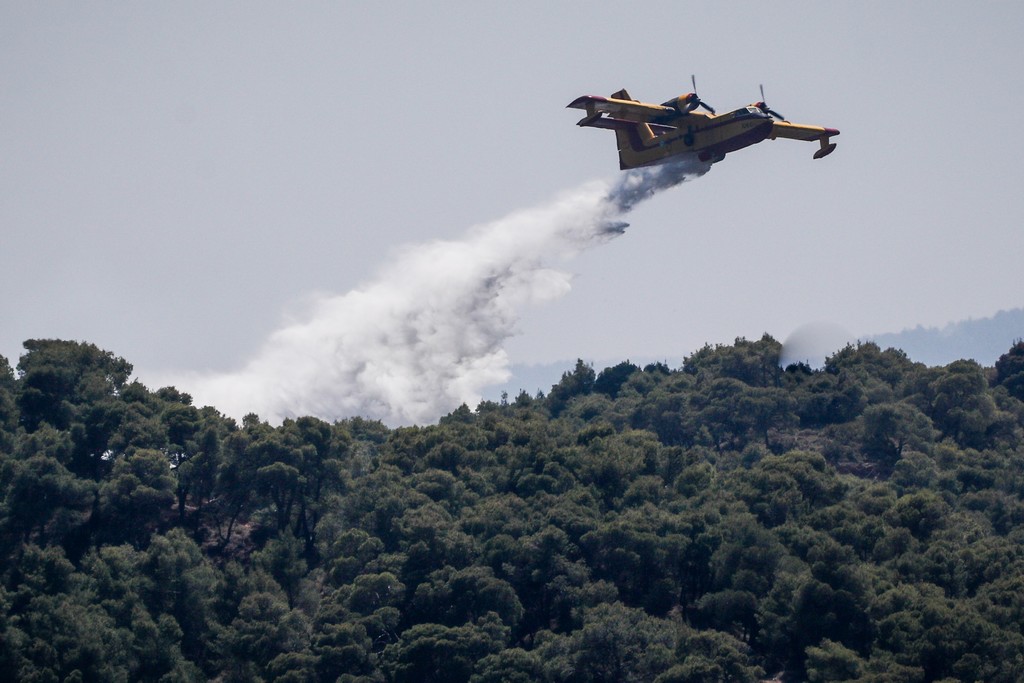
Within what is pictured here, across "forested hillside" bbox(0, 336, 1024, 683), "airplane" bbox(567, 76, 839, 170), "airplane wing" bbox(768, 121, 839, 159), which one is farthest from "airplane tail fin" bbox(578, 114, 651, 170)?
"forested hillside" bbox(0, 336, 1024, 683)

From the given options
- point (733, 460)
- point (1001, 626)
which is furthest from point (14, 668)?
point (733, 460)

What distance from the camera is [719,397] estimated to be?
115938 mm

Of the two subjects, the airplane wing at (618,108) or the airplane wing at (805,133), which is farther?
the airplane wing at (805,133)

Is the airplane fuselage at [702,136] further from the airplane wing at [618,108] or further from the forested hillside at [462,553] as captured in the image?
the forested hillside at [462,553]

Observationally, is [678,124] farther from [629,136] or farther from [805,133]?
[805,133]

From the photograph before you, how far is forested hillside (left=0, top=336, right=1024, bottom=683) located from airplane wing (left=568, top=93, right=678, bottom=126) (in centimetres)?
2133

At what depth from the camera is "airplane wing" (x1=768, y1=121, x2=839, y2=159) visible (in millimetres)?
76938

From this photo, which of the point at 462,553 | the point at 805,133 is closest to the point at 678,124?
the point at 805,133

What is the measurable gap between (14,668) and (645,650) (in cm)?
2919

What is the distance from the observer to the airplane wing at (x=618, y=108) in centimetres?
7181

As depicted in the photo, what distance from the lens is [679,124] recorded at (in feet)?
237

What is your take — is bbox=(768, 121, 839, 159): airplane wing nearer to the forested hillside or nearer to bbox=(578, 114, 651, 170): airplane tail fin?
bbox=(578, 114, 651, 170): airplane tail fin

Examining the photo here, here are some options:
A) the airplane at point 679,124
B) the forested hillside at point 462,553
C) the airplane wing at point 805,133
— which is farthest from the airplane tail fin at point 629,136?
the forested hillside at point 462,553

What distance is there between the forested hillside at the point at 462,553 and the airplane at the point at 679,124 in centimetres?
1962
